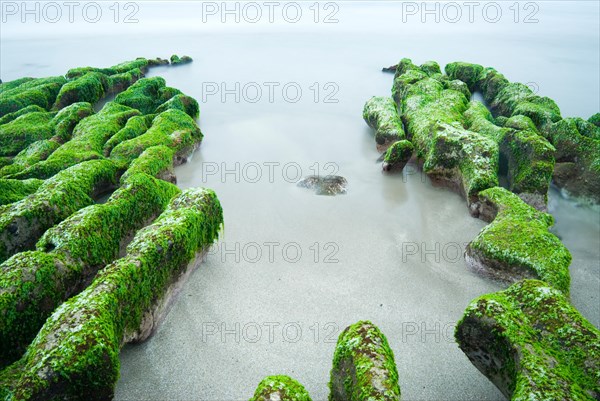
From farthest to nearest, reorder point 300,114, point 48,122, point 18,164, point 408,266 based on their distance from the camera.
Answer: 1. point 300,114
2. point 48,122
3. point 18,164
4. point 408,266

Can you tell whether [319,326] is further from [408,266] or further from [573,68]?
[573,68]

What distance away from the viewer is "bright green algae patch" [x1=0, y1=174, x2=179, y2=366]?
610cm

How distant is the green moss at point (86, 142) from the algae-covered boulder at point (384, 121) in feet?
32.0

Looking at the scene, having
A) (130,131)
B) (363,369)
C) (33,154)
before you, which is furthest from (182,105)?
(363,369)

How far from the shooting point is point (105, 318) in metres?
5.62

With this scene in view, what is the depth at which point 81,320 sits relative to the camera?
5441 millimetres

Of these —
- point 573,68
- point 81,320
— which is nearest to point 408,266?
point 81,320

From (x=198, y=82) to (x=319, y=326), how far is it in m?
22.0

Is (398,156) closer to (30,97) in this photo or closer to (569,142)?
(569,142)

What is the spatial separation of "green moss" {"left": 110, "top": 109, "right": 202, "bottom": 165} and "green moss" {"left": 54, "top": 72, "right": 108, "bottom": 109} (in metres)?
6.85

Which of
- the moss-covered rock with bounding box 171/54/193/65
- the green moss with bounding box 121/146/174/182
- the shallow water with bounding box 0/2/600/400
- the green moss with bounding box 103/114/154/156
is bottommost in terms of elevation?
the shallow water with bounding box 0/2/600/400

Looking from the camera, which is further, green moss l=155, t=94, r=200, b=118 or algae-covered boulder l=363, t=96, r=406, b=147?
green moss l=155, t=94, r=200, b=118

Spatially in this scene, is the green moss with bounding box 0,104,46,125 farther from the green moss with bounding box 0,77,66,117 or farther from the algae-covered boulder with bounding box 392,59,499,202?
the algae-covered boulder with bounding box 392,59,499,202

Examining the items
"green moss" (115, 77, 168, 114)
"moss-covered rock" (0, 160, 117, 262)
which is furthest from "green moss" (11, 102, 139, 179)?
"moss-covered rock" (0, 160, 117, 262)
